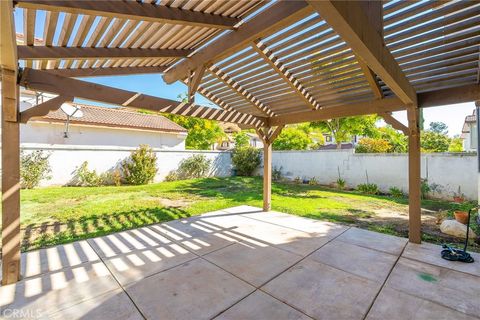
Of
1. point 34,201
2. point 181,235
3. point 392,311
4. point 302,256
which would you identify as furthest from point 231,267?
point 34,201

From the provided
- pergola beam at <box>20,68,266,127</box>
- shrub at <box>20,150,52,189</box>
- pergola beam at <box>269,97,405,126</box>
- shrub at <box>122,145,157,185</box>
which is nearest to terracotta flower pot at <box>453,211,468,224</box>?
pergola beam at <box>269,97,405,126</box>

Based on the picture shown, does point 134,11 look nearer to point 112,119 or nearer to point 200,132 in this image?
point 112,119

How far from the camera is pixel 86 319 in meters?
2.05

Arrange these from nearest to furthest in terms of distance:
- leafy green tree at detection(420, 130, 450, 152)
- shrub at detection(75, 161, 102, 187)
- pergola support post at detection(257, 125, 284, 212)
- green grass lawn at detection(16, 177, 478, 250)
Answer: green grass lawn at detection(16, 177, 478, 250) → pergola support post at detection(257, 125, 284, 212) → shrub at detection(75, 161, 102, 187) → leafy green tree at detection(420, 130, 450, 152)

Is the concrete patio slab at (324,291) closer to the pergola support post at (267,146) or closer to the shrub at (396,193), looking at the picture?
the pergola support post at (267,146)

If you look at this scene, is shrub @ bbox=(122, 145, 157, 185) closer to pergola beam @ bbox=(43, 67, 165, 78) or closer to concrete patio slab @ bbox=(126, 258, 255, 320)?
pergola beam @ bbox=(43, 67, 165, 78)

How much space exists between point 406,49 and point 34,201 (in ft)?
29.8

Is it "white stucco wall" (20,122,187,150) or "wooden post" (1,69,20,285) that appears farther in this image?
"white stucco wall" (20,122,187,150)

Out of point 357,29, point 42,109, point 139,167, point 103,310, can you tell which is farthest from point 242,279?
point 139,167

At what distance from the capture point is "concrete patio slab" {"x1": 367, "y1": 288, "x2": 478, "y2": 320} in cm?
211

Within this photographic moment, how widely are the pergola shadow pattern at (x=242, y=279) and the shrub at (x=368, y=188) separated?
17.9 feet

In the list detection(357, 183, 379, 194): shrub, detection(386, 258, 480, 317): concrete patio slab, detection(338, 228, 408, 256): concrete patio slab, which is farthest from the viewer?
detection(357, 183, 379, 194): shrub

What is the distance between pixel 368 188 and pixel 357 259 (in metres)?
6.83

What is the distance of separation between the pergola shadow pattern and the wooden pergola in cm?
69
